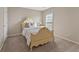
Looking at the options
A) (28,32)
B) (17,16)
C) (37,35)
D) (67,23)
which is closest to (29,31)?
(28,32)

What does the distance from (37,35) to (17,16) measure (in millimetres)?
454

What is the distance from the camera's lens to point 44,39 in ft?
5.44

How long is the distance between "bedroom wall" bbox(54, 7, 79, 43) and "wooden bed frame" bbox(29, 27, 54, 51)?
0.42 feet

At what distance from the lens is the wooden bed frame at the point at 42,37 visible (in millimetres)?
1616

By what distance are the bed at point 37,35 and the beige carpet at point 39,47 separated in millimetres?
67

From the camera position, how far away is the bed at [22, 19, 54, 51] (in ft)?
5.22

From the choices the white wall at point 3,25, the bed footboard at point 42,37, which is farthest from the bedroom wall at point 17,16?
the bed footboard at point 42,37

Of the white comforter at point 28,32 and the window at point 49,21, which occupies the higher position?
the window at point 49,21

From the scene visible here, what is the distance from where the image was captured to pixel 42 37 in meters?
1.65

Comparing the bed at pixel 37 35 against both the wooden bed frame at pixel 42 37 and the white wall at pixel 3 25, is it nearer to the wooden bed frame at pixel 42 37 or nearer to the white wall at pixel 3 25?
the wooden bed frame at pixel 42 37

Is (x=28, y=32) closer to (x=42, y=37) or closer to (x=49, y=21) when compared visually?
(x=42, y=37)

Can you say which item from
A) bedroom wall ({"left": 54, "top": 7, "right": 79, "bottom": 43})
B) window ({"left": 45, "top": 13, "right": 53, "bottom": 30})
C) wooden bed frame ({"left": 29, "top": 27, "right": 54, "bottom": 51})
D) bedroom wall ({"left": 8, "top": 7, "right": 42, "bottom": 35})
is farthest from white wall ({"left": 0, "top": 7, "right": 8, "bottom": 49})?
bedroom wall ({"left": 54, "top": 7, "right": 79, "bottom": 43})
